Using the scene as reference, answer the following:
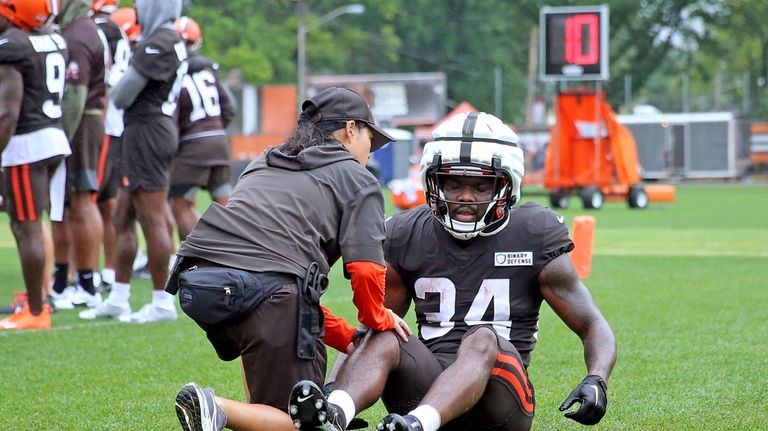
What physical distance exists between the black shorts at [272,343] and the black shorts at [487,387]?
300mm

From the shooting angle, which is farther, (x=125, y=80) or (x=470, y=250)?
(x=125, y=80)

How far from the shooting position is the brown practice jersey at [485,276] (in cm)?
439

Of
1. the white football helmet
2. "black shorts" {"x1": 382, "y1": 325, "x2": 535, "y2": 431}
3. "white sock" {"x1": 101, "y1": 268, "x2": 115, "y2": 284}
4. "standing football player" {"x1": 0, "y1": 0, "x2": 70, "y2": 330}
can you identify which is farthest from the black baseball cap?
"white sock" {"x1": 101, "y1": 268, "x2": 115, "y2": 284}

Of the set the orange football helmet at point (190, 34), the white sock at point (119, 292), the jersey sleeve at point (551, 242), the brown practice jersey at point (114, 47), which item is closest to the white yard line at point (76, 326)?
the white sock at point (119, 292)

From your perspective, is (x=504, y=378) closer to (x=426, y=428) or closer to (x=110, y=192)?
(x=426, y=428)

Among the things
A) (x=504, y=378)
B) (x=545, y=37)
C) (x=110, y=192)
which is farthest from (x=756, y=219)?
(x=504, y=378)

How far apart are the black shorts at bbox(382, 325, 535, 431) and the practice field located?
3.16 ft

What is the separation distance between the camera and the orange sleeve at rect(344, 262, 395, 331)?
4.10 m

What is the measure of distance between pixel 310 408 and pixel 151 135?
15.5 ft

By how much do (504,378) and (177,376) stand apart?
259 centimetres

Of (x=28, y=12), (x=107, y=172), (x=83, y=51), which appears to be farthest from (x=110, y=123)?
(x=28, y=12)

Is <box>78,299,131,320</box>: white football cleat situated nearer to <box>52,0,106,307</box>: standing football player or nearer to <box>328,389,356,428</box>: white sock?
<box>52,0,106,307</box>: standing football player

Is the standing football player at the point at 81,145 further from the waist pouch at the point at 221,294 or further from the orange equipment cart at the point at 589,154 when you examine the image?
Result: the orange equipment cart at the point at 589,154

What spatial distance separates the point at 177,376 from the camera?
20.6 ft
